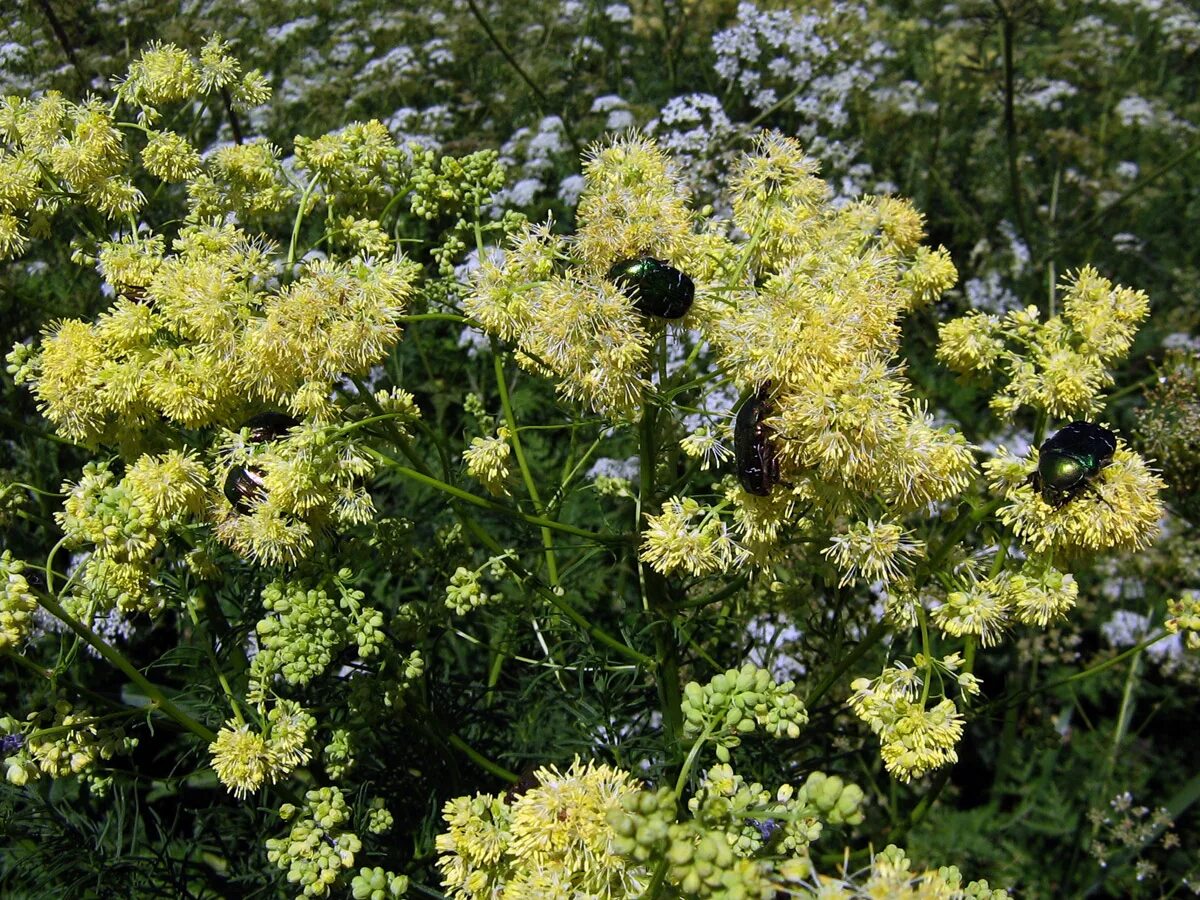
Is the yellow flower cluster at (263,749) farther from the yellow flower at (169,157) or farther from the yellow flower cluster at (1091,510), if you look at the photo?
the yellow flower cluster at (1091,510)

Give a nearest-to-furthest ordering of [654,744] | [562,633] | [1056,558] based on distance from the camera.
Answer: [1056,558]
[654,744]
[562,633]

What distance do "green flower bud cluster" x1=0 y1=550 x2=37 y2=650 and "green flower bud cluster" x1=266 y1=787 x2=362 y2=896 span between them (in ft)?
2.09

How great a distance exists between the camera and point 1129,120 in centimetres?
621

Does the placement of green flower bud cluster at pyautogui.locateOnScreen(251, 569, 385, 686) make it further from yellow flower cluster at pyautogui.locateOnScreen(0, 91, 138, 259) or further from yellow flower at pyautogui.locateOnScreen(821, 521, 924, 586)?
yellow flower cluster at pyautogui.locateOnScreen(0, 91, 138, 259)

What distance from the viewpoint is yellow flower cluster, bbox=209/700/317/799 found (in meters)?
2.06

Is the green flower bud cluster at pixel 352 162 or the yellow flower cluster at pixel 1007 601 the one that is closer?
the yellow flower cluster at pixel 1007 601

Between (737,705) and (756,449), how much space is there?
18.1 inches

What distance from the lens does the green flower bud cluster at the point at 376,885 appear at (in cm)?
181

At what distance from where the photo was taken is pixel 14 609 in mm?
1901

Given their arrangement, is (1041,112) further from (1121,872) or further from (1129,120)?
(1121,872)

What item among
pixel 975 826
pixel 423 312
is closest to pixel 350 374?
pixel 423 312

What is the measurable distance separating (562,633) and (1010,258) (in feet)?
13.6

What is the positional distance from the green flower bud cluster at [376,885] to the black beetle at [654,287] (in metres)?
1.17

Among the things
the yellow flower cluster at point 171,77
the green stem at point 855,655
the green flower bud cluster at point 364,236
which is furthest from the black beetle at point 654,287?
the yellow flower cluster at point 171,77
